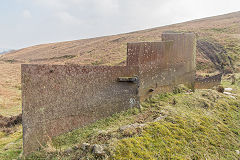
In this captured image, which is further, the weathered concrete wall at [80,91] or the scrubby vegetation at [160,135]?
the weathered concrete wall at [80,91]

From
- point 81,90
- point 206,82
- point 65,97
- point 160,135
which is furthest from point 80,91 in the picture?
point 206,82

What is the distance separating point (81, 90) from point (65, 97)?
388 mm

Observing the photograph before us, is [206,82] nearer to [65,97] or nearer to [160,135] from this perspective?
[160,135]

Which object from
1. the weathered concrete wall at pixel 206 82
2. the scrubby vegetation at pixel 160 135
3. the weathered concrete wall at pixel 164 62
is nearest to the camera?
the scrubby vegetation at pixel 160 135

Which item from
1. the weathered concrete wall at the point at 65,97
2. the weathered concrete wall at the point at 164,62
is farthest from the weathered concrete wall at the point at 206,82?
the weathered concrete wall at the point at 65,97

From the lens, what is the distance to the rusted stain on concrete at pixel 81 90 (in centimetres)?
326

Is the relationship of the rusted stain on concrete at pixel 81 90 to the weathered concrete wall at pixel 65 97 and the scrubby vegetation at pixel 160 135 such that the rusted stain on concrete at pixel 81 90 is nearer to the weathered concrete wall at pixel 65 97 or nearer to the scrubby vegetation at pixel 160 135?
the weathered concrete wall at pixel 65 97

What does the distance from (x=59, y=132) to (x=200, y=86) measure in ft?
25.4

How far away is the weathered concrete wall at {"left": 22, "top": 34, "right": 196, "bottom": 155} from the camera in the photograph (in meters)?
3.26

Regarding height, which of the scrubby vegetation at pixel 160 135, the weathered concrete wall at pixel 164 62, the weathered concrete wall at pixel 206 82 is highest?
the weathered concrete wall at pixel 164 62

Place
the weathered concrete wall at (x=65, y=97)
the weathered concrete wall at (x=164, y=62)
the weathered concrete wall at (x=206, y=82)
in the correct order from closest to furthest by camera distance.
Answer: the weathered concrete wall at (x=65, y=97) < the weathered concrete wall at (x=164, y=62) < the weathered concrete wall at (x=206, y=82)

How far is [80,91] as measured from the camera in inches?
153

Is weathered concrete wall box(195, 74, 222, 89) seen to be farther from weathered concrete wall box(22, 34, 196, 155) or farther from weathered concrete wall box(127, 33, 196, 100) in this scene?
weathered concrete wall box(22, 34, 196, 155)

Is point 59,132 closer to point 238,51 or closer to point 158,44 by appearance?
point 158,44
